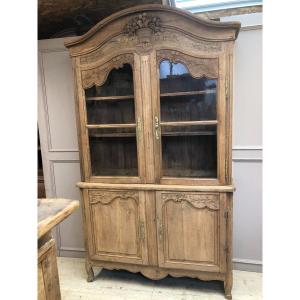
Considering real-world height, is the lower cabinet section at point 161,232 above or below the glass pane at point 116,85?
below

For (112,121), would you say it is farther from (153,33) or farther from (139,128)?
(153,33)

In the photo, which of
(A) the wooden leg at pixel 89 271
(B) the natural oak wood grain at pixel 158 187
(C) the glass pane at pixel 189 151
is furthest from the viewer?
(A) the wooden leg at pixel 89 271

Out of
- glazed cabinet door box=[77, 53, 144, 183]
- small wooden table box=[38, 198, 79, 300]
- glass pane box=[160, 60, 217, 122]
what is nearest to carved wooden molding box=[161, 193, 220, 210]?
glazed cabinet door box=[77, 53, 144, 183]

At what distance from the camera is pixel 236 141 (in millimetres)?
2141

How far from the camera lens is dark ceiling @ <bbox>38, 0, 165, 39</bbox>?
2064 millimetres

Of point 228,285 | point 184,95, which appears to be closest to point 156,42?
point 184,95

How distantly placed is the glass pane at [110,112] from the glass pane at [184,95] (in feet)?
0.93

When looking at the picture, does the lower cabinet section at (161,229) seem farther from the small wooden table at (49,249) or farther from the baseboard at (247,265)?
the small wooden table at (49,249)

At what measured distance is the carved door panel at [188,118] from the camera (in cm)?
175

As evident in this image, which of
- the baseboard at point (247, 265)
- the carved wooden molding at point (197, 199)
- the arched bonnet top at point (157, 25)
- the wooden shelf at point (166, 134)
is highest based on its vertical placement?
the arched bonnet top at point (157, 25)

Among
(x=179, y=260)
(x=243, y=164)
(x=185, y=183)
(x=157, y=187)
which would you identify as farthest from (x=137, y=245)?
(x=243, y=164)

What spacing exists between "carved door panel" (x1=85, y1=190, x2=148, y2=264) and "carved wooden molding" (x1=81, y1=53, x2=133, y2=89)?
82cm

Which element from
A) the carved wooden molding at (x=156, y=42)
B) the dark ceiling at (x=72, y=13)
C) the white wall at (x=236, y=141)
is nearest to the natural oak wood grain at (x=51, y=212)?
the carved wooden molding at (x=156, y=42)
